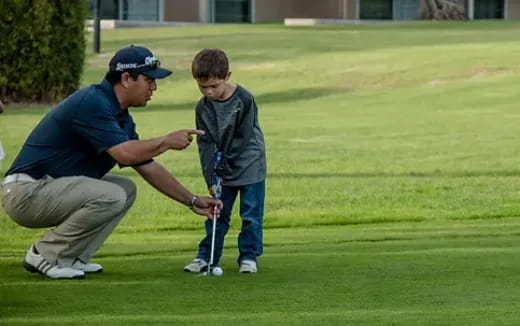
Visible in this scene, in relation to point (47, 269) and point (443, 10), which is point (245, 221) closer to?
point (47, 269)

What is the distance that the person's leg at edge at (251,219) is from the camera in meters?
9.39

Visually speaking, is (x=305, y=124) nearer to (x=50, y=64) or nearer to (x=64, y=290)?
(x=50, y=64)

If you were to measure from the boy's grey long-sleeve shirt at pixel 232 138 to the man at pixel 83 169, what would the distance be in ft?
1.10

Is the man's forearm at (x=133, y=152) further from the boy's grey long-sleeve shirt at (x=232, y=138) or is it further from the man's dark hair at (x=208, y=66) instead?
the boy's grey long-sleeve shirt at (x=232, y=138)

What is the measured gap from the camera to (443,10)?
196ft

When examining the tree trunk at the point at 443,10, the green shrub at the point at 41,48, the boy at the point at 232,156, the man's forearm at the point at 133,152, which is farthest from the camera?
the tree trunk at the point at 443,10

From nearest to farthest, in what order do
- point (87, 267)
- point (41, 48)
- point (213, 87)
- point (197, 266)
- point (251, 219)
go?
point (213, 87) → point (87, 267) → point (197, 266) → point (251, 219) → point (41, 48)

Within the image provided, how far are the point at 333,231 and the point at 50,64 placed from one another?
15827 mm

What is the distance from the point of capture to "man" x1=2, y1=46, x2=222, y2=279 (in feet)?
28.6

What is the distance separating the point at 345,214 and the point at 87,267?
5.69 m

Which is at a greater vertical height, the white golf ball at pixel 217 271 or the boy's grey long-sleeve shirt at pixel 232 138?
the boy's grey long-sleeve shirt at pixel 232 138

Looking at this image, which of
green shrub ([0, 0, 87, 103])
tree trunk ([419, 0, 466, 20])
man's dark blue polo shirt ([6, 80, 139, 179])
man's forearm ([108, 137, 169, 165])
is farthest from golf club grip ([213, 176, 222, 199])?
tree trunk ([419, 0, 466, 20])

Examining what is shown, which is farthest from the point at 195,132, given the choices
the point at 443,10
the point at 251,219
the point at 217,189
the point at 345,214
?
the point at 443,10

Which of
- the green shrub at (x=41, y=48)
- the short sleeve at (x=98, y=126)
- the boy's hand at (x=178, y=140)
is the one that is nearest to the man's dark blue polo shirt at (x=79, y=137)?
the short sleeve at (x=98, y=126)
